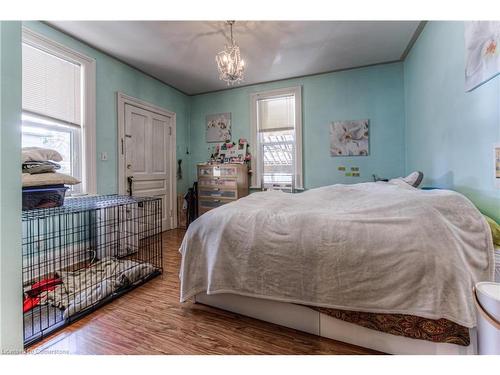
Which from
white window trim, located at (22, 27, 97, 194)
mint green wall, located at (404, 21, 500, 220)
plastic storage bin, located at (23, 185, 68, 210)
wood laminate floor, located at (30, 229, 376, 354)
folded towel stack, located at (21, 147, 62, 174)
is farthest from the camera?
white window trim, located at (22, 27, 97, 194)

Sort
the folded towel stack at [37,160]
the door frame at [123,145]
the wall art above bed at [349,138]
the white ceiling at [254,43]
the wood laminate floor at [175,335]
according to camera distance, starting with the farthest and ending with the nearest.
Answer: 1. the wall art above bed at [349,138]
2. the door frame at [123,145]
3. the white ceiling at [254,43]
4. the folded towel stack at [37,160]
5. the wood laminate floor at [175,335]

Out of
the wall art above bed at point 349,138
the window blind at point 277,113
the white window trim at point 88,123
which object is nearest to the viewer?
the white window trim at point 88,123

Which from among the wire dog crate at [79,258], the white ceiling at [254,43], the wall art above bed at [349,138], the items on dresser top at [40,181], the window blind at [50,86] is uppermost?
the white ceiling at [254,43]

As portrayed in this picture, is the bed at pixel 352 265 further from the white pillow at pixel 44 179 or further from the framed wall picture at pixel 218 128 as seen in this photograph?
the framed wall picture at pixel 218 128

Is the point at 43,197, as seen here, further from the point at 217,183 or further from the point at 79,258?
the point at 217,183

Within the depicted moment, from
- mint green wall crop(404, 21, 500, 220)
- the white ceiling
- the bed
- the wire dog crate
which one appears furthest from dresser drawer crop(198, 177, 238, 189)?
mint green wall crop(404, 21, 500, 220)

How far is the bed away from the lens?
3.33 ft

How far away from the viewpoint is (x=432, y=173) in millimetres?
2248

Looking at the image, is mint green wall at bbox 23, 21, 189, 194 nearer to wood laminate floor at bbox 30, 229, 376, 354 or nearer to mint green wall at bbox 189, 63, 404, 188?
mint green wall at bbox 189, 63, 404, 188

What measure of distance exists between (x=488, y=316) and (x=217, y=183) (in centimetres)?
333

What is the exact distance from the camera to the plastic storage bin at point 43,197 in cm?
167

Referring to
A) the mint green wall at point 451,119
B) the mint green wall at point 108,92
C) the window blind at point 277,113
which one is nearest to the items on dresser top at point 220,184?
the window blind at point 277,113

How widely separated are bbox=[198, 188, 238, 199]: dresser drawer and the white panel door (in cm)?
62

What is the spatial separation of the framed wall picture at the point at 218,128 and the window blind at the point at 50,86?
6.69 ft
